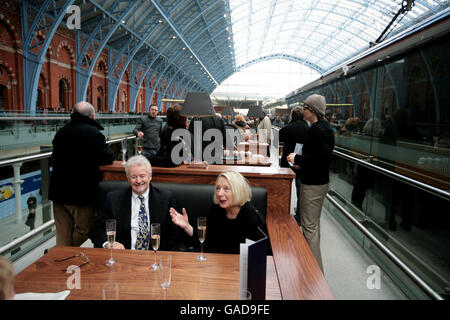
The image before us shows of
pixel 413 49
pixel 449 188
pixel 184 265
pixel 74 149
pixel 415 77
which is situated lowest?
pixel 184 265

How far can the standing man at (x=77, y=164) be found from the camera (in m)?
3.02

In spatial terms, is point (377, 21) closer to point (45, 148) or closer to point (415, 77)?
point (415, 77)

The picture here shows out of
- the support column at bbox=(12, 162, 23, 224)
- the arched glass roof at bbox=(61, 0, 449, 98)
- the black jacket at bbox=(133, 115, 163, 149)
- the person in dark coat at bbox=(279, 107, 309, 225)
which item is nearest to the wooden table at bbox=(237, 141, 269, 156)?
the black jacket at bbox=(133, 115, 163, 149)

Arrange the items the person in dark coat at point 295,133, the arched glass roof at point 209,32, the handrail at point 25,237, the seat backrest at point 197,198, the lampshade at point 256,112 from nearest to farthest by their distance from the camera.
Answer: the seat backrest at point 197,198
the handrail at point 25,237
the person in dark coat at point 295,133
the lampshade at point 256,112
the arched glass roof at point 209,32

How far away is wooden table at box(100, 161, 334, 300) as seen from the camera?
59.9 inches

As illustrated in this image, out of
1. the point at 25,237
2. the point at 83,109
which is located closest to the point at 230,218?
the point at 83,109

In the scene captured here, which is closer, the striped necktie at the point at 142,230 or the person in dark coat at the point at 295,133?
the striped necktie at the point at 142,230

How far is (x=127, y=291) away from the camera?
4.76 ft

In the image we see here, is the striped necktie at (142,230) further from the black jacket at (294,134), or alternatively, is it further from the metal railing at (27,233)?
the black jacket at (294,134)

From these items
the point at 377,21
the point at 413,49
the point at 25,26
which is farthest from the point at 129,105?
the point at 413,49

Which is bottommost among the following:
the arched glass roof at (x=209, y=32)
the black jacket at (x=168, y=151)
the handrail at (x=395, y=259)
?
the handrail at (x=395, y=259)

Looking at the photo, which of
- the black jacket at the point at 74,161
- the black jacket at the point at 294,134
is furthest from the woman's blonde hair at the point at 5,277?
the black jacket at the point at 294,134

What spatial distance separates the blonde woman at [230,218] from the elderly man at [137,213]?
0.22m

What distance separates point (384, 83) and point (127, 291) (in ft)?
12.8
